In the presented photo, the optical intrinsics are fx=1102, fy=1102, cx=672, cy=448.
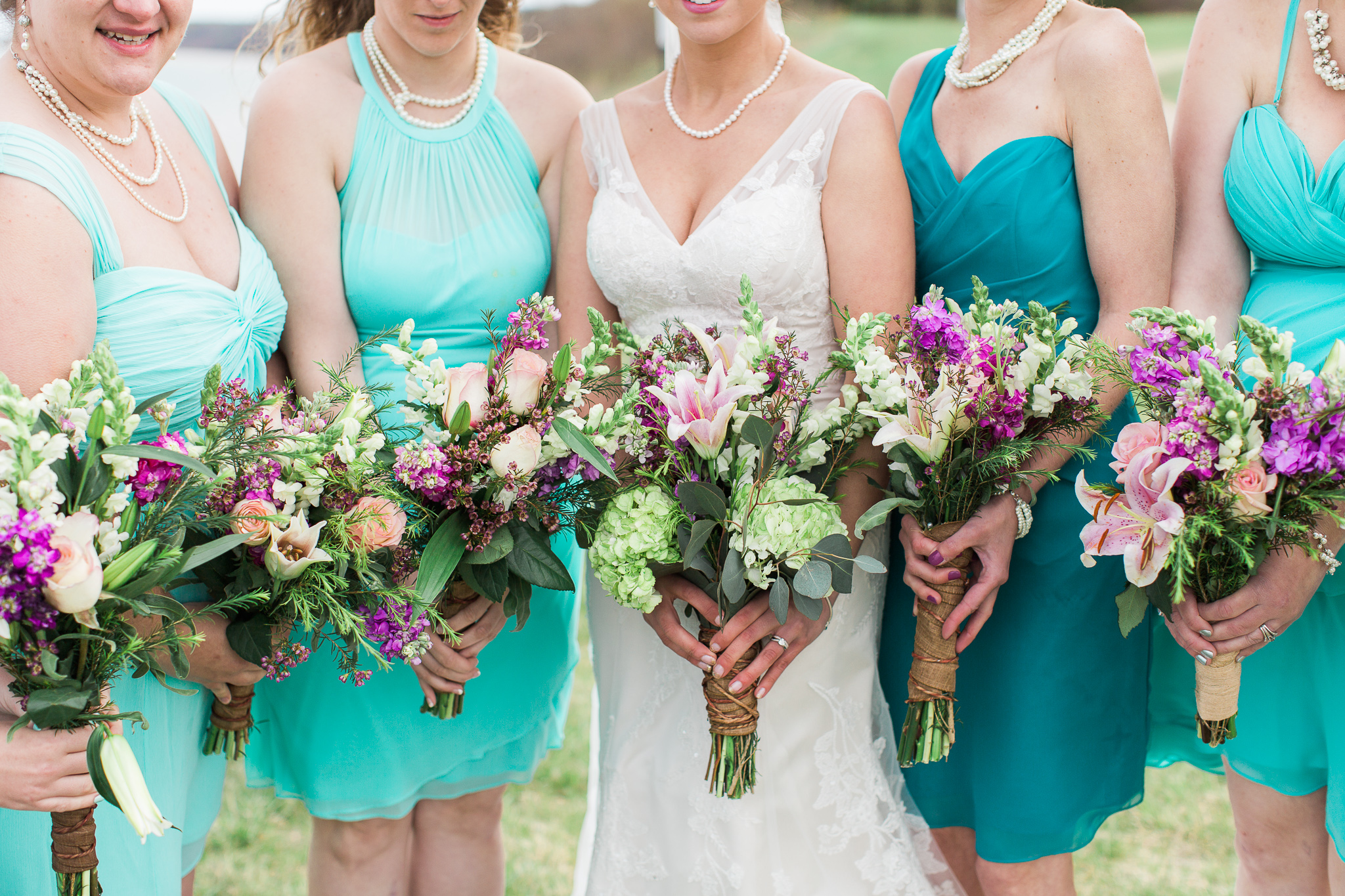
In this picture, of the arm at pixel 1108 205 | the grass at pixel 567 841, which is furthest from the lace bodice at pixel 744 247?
the grass at pixel 567 841

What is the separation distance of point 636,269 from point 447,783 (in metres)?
1.56

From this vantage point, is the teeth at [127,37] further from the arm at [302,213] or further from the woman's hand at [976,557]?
the woman's hand at [976,557]

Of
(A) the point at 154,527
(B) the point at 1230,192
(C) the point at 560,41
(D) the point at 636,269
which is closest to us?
(A) the point at 154,527

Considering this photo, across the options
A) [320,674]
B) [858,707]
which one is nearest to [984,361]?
[858,707]

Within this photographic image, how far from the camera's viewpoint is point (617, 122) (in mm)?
3092

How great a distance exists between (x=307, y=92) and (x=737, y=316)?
135 centimetres

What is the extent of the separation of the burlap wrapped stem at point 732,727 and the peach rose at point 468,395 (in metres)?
0.78

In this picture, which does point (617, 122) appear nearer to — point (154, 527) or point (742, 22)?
point (742, 22)

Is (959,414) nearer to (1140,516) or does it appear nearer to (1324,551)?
(1140,516)

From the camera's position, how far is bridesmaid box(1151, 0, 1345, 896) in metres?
2.54

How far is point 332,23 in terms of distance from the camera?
343 cm

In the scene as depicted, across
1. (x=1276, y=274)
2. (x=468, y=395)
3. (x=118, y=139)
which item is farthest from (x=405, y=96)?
(x=1276, y=274)

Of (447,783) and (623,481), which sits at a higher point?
(623,481)

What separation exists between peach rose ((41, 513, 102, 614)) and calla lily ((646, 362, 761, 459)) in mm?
1110
